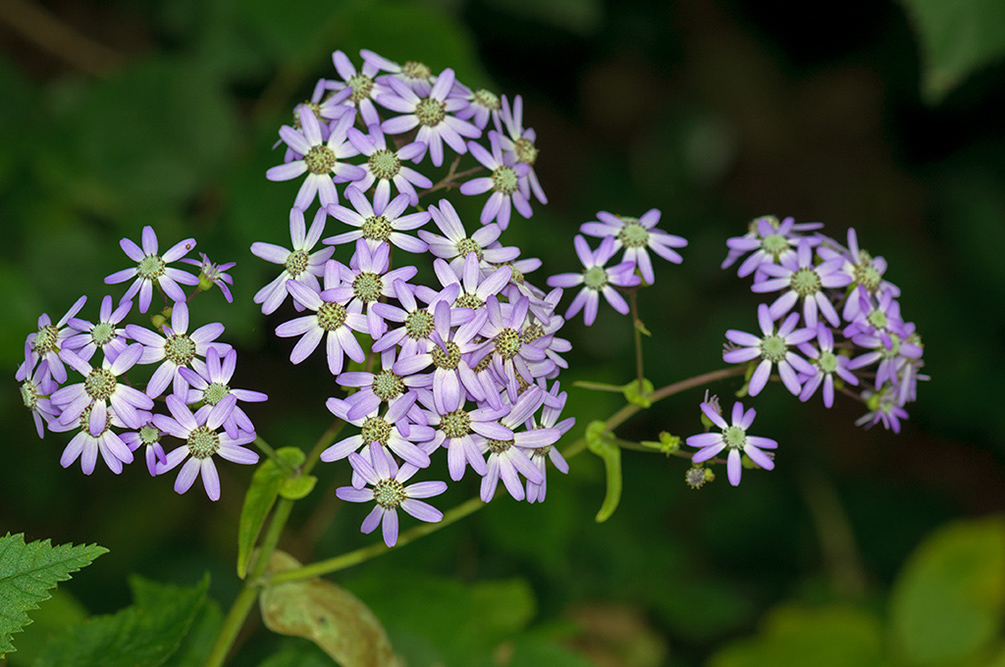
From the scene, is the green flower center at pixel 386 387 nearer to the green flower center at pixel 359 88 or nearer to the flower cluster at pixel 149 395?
the flower cluster at pixel 149 395

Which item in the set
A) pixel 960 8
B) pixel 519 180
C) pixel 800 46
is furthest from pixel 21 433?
pixel 800 46

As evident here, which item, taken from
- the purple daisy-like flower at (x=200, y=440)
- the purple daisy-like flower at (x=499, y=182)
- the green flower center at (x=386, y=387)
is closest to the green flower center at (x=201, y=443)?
the purple daisy-like flower at (x=200, y=440)

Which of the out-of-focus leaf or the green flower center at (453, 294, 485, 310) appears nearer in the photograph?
the green flower center at (453, 294, 485, 310)

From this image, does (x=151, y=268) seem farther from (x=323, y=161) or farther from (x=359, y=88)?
(x=359, y=88)

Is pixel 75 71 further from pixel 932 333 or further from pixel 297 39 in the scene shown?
pixel 932 333

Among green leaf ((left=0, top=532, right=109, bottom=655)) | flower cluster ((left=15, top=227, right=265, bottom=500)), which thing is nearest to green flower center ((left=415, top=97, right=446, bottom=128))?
flower cluster ((left=15, top=227, right=265, bottom=500))

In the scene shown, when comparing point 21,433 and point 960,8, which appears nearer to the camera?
point 960,8

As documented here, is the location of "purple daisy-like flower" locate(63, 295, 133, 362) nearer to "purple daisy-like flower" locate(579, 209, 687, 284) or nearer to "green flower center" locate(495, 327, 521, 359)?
"green flower center" locate(495, 327, 521, 359)

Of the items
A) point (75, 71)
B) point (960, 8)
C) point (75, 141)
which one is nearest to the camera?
point (960, 8)
